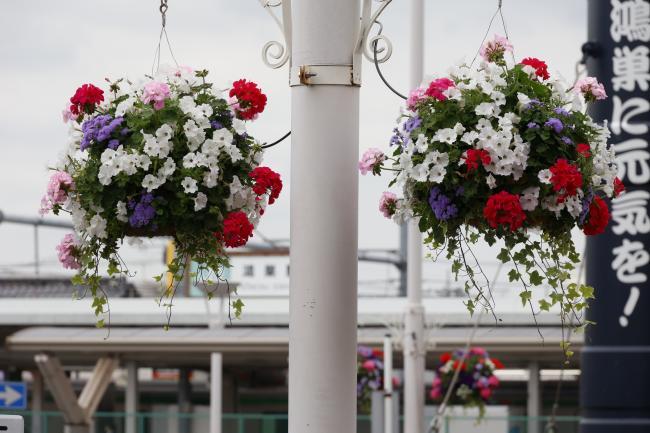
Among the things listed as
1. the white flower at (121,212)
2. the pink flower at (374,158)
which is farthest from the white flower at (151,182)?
the pink flower at (374,158)

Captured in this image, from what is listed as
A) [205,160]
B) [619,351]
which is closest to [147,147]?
[205,160]

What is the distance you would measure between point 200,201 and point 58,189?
22.5 inches

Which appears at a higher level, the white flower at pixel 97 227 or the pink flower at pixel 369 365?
the white flower at pixel 97 227

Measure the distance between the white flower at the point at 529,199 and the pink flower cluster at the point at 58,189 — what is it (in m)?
1.65

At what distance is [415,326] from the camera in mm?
15195

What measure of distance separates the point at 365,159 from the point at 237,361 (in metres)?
27.0

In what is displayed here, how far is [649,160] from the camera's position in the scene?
9.58 m

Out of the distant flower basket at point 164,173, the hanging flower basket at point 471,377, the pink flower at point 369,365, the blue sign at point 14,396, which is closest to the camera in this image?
the distant flower basket at point 164,173

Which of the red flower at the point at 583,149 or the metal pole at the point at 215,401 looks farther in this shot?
the metal pole at the point at 215,401

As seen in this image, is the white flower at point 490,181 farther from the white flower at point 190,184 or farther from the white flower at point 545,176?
the white flower at point 190,184

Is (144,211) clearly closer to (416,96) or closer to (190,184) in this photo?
(190,184)

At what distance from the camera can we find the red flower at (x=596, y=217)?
5211 mm

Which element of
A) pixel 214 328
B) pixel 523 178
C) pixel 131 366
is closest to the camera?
pixel 523 178

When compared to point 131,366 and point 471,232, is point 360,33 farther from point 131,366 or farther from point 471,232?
point 131,366
